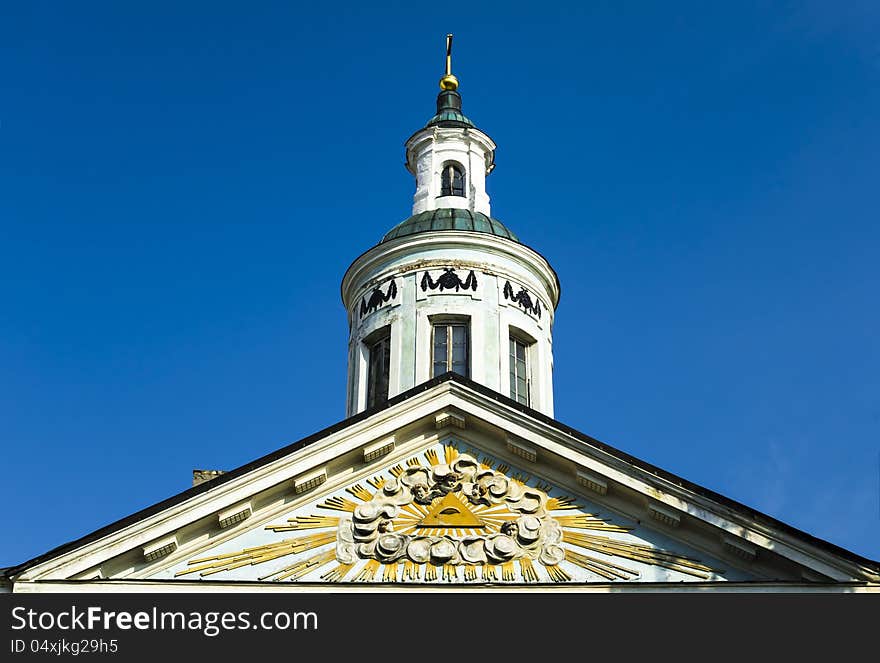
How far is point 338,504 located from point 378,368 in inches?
274

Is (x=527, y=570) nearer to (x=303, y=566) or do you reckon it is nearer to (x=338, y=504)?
(x=338, y=504)

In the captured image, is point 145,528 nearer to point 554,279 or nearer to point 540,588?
point 540,588

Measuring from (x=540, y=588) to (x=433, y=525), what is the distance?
1893 mm

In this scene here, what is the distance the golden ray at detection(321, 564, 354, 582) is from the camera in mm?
18938

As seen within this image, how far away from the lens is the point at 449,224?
91.9 feet

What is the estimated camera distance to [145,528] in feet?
62.8

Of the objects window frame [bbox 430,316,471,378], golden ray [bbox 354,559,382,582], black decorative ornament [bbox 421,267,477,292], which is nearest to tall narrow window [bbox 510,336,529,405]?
window frame [bbox 430,316,471,378]

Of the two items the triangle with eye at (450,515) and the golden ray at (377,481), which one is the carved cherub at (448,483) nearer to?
the triangle with eye at (450,515)

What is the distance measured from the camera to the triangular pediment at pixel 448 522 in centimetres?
1898

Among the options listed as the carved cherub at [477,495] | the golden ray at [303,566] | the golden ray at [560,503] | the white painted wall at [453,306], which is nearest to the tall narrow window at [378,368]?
the white painted wall at [453,306]

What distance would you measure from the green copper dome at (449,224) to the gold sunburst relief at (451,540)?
873 cm
